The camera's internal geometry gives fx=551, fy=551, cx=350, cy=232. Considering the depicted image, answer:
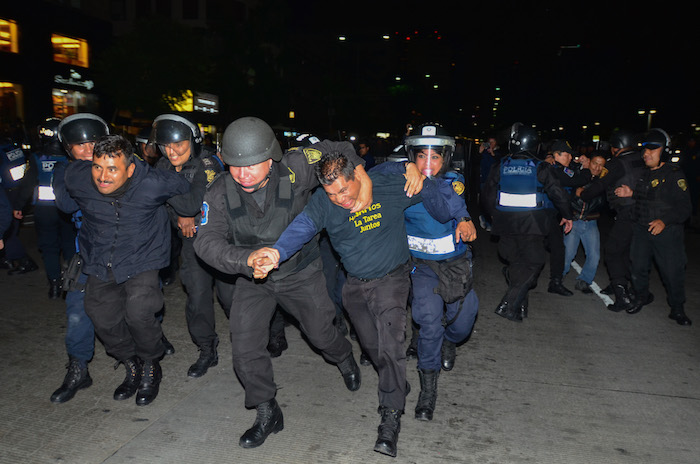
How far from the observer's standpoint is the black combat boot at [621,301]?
21.3 ft

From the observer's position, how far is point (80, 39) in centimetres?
2789

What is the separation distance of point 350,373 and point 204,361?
1313 millimetres

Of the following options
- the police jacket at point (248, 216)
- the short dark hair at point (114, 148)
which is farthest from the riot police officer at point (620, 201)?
the short dark hair at point (114, 148)

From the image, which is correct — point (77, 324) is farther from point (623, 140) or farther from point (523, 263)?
point (623, 140)

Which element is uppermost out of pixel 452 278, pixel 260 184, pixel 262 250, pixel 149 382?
pixel 260 184

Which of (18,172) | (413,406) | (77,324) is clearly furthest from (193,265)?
(18,172)

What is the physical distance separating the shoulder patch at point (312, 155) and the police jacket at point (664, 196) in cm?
392

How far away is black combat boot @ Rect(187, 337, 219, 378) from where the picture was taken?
4668 millimetres

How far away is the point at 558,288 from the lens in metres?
7.25

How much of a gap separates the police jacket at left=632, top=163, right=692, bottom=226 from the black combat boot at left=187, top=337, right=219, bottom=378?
472cm

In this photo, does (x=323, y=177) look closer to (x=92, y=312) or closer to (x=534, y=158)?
(x=92, y=312)

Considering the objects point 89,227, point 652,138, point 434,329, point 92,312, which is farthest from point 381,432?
point 652,138

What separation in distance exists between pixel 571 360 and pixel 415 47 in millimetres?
139507

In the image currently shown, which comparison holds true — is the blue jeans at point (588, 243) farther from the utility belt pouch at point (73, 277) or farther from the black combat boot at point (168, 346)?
the utility belt pouch at point (73, 277)
